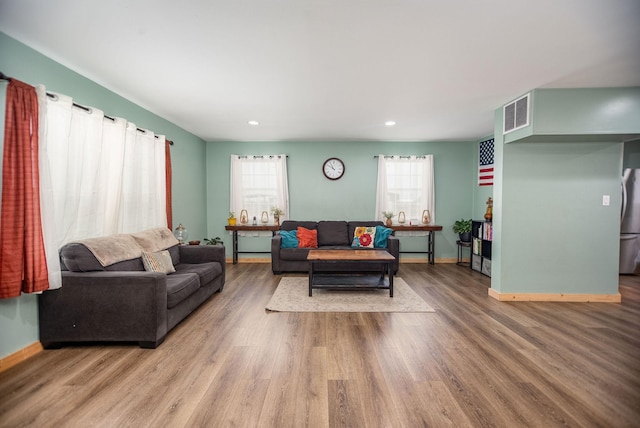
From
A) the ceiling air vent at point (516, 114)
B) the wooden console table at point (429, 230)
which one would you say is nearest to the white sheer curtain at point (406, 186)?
the wooden console table at point (429, 230)

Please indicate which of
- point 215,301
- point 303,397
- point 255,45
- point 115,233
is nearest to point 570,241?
point 303,397

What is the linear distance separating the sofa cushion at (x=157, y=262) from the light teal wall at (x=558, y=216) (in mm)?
3973

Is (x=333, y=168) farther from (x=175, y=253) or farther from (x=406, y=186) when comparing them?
(x=175, y=253)

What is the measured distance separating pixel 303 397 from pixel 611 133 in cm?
404

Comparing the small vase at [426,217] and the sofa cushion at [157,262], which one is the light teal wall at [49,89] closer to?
the sofa cushion at [157,262]

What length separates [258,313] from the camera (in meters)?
3.20

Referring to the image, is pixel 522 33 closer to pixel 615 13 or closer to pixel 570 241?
pixel 615 13

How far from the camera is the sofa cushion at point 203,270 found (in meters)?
3.30

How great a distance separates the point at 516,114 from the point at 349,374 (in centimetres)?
→ 335

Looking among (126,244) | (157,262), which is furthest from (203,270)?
(126,244)

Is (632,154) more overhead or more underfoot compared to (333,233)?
more overhead

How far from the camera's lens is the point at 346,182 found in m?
5.92

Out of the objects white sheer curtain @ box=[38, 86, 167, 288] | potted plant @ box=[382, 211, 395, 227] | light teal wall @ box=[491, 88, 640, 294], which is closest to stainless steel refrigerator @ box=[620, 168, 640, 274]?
light teal wall @ box=[491, 88, 640, 294]

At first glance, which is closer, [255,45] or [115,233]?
[255,45]
